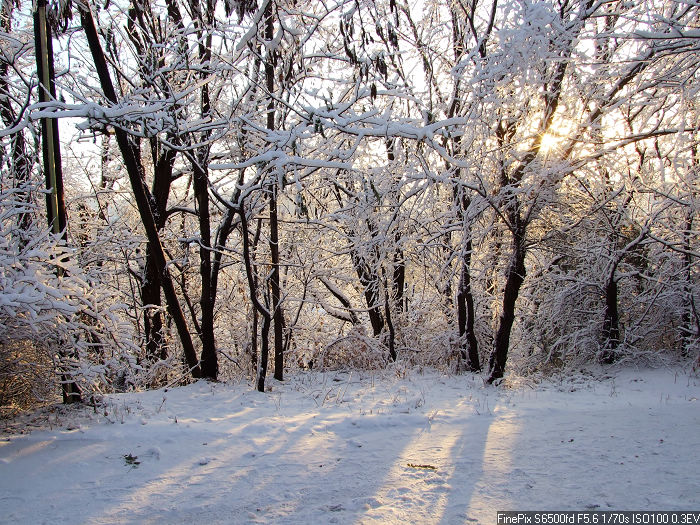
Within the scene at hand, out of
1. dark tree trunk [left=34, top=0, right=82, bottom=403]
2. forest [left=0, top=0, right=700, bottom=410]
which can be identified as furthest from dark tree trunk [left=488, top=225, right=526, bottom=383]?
dark tree trunk [left=34, top=0, right=82, bottom=403]

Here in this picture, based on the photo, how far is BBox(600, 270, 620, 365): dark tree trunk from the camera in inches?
339

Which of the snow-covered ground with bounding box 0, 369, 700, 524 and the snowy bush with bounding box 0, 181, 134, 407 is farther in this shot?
the snowy bush with bounding box 0, 181, 134, 407

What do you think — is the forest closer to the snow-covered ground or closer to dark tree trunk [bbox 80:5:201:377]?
dark tree trunk [bbox 80:5:201:377]

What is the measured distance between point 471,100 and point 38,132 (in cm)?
644

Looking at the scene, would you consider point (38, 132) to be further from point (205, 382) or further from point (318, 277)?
point (318, 277)

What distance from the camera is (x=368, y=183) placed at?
7703 millimetres

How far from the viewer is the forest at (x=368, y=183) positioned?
17.6ft

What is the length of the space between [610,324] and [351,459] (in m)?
6.48

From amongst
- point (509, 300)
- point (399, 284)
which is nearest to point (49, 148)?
point (509, 300)

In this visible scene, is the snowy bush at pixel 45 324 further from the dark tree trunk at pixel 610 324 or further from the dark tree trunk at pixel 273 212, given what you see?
the dark tree trunk at pixel 610 324

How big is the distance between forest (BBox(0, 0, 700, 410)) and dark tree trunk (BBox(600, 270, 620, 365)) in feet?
0.14

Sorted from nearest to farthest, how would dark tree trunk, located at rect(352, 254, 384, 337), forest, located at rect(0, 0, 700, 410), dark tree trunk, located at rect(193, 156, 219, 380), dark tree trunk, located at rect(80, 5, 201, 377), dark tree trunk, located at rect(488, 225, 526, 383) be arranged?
forest, located at rect(0, 0, 700, 410) < dark tree trunk, located at rect(80, 5, 201, 377) < dark tree trunk, located at rect(488, 225, 526, 383) < dark tree trunk, located at rect(193, 156, 219, 380) < dark tree trunk, located at rect(352, 254, 384, 337)

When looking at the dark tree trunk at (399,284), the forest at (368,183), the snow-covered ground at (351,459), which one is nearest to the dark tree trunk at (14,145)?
the forest at (368,183)

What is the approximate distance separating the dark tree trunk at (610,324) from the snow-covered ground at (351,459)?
235 cm
